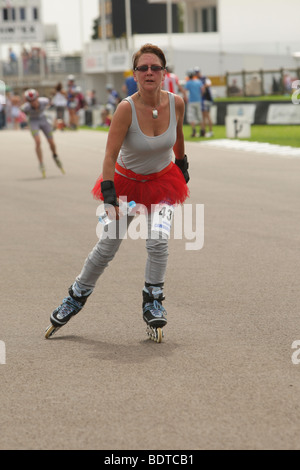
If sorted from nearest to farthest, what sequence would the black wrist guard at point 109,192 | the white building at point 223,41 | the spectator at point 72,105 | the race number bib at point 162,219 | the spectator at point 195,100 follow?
the black wrist guard at point 109,192, the race number bib at point 162,219, the spectator at point 195,100, the spectator at point 72,105, the white building at point 223,41

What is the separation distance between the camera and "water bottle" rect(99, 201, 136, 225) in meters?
5.71

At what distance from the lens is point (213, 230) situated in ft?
35.0

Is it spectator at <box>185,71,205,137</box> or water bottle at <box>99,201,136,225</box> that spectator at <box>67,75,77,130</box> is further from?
water bottle at <box>99,201,136,225</box>

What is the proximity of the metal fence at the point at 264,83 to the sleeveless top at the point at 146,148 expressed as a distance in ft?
116

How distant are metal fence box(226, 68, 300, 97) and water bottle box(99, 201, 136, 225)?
1401 inches

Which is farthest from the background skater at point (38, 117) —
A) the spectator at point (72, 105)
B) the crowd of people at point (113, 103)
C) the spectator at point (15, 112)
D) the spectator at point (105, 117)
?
the spectator at point (15, 112)

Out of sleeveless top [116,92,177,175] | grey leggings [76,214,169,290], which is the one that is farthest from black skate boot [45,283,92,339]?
sleeveless top [116,92,177,175]

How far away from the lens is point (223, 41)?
6166cm

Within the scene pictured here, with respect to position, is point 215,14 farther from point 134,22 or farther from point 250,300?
point 250,300

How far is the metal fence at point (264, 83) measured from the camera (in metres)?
41.3

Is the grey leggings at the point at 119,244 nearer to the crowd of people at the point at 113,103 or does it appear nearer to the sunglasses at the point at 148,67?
the sunglasses at the point at 148,67

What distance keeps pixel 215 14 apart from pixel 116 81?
10191 millimetres

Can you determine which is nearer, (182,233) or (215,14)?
(182,233)

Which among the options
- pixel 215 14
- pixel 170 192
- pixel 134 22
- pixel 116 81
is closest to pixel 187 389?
pixel 170 192
